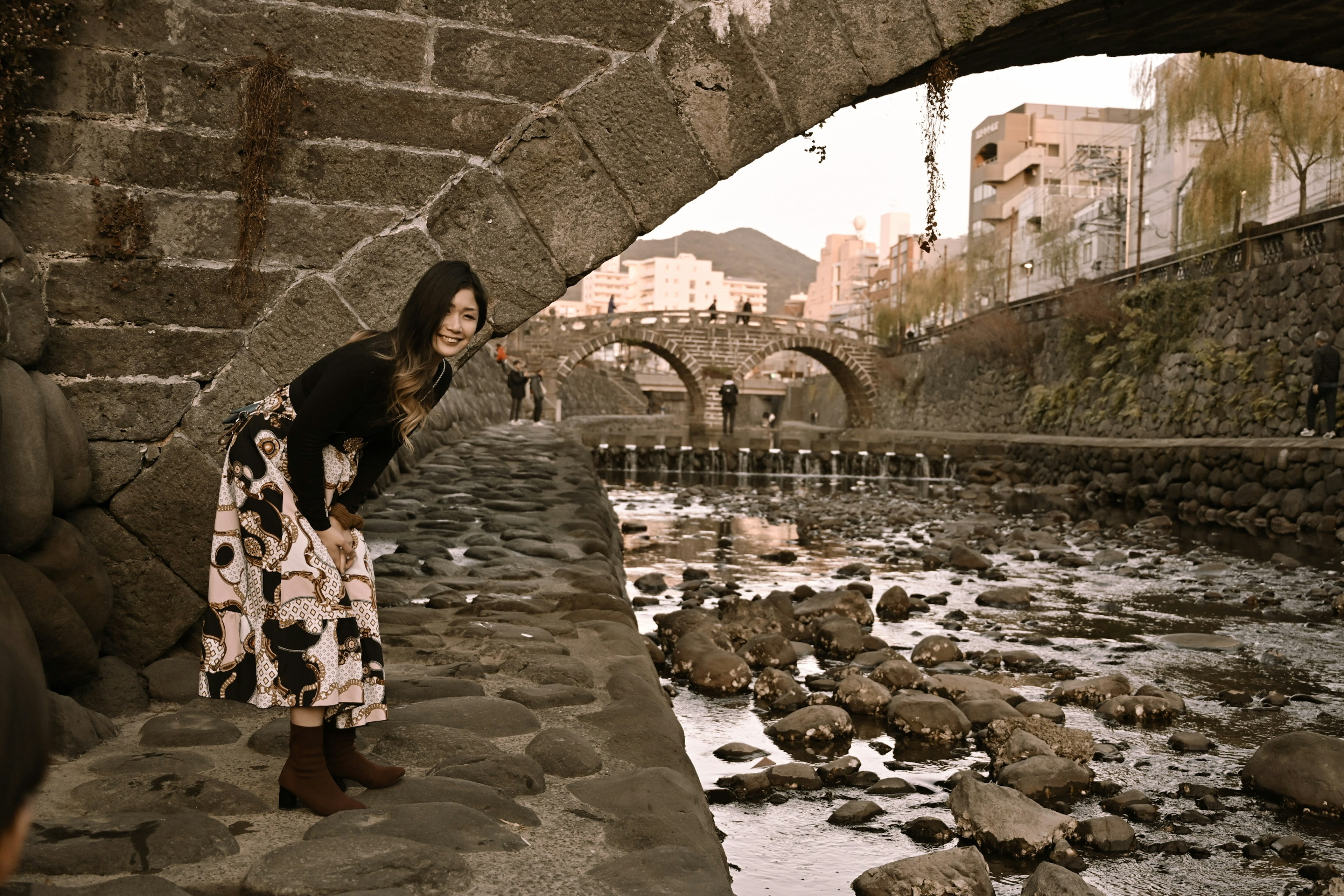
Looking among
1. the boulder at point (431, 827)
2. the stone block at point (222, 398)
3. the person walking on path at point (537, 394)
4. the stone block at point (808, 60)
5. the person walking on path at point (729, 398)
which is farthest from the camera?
the person walking on path at point (729, 398)

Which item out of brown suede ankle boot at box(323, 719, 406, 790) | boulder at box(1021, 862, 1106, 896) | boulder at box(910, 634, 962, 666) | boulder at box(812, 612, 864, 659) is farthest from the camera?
boulder at box(812, 612, 864, 659)

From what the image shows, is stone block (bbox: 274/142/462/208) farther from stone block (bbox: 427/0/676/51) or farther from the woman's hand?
the woman's hand

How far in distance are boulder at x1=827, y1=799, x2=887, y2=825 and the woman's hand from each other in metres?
1.76

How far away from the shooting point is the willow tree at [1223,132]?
57.7ft

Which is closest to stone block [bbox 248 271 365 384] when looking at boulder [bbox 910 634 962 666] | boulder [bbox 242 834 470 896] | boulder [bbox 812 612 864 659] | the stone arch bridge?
boulder [bbox 242 834 470 896]

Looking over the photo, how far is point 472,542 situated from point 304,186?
295 centimetres

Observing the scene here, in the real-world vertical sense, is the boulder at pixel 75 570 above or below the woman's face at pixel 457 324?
below

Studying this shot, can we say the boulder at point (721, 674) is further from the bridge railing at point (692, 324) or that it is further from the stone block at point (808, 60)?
the bridge railing at point (692, 324)

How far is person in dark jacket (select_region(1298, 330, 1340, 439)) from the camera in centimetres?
1268

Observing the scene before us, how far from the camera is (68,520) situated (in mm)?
3029

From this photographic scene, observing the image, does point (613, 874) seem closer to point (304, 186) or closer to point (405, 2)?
point (304, 186)

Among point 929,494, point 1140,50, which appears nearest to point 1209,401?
point 929,494

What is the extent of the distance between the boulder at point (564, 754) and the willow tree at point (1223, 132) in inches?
735

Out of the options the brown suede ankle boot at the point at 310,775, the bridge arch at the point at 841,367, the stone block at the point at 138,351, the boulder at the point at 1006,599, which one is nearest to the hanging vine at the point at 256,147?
the stone block at the point at 138,351
